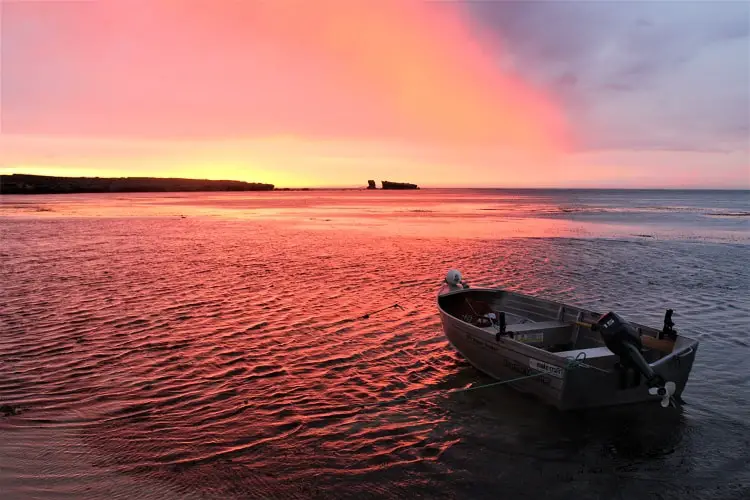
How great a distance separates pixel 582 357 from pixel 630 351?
33.6 inches

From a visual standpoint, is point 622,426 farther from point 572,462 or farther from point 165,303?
point 165,303

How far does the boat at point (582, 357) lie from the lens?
940cm

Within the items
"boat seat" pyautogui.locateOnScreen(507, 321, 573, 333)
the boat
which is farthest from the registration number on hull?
"boat seat" pyautogui.locateOnScreen(507, 321, 573, 333)

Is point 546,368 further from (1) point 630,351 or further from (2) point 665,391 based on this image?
(2) point 665,391

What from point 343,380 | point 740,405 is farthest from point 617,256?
point 343,380

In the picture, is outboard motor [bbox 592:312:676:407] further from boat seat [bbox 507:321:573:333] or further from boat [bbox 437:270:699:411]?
boat seat [bbox 507:321:573:333]

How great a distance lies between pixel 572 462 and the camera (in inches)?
328

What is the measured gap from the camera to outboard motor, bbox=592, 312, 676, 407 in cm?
905

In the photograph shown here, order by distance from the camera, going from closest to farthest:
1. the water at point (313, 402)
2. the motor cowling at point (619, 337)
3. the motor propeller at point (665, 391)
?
the water at point (313, 402) → the motor propeller at point (665, 391) → the motor cowling at point (619, 337)

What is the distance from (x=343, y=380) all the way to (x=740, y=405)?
27.6ft

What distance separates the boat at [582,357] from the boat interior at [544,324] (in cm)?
2

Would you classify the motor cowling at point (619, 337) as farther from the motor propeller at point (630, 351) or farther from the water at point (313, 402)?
the water at point (313, 402)

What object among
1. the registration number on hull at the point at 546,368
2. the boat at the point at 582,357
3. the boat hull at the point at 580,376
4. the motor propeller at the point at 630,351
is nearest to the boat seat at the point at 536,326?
the boat at the point at 582,357

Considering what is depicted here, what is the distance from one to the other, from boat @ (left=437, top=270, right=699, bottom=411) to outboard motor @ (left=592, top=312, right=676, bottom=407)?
0.02 metres
